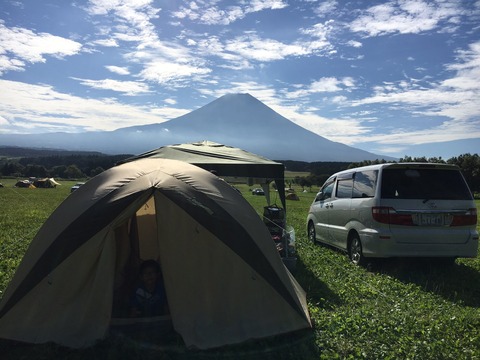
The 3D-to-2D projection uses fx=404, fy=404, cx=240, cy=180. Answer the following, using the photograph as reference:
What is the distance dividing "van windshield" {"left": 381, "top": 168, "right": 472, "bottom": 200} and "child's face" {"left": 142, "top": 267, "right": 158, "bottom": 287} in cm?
424

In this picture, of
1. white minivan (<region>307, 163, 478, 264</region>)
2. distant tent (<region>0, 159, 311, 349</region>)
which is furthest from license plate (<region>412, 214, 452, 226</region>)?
distant tent (<region>0, 159, 311, 349</region>)

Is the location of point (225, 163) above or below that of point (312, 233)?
above

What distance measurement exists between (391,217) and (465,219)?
4.29 ft

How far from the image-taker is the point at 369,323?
475 cm

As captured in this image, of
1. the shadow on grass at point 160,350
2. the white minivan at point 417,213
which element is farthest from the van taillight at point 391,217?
the shadow on grass at point 160,350

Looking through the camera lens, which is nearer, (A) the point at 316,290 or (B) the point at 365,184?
(A) the point at 316,290

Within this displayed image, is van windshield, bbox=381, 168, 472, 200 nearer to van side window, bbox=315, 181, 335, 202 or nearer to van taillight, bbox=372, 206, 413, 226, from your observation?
van taillight, bbox=372, 206, 413, 226

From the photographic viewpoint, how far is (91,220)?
4.53 m

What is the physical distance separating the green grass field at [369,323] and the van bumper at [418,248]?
0.45m

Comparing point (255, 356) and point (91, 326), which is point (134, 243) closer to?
point (91, 326)

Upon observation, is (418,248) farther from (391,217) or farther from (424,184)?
(424,184)

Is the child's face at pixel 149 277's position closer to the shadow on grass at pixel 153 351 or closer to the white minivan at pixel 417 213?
the shadow on grass at pixel 153 351

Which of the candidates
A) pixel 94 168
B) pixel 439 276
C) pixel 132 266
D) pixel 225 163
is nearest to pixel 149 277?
pixel 132 266

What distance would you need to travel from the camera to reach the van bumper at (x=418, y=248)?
6922 mm
